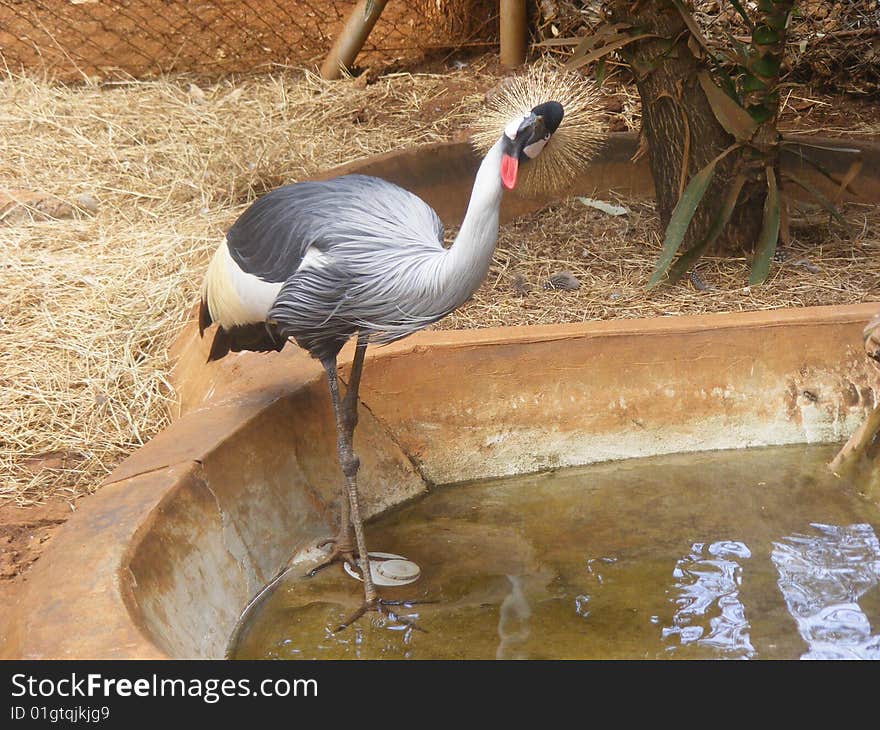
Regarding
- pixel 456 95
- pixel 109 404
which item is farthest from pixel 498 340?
pixel 456 95

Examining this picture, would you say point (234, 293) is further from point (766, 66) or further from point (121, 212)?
point (766, 66)

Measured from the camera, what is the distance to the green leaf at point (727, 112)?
12.2ft

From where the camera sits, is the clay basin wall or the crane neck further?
the clay basin wall

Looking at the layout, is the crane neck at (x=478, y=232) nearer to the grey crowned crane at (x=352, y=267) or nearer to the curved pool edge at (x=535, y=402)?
the grey crowned crane at (x=352, y=267)

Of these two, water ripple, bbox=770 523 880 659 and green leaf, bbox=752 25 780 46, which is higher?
green leaf, bbox=752 25 780 46

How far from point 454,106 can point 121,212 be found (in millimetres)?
1755

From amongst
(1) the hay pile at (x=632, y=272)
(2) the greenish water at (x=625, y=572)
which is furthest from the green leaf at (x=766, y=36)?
(2) the greenish water at (x=625, y=572)

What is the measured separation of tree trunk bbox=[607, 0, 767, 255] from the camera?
372cm

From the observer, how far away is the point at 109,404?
10.8 ft

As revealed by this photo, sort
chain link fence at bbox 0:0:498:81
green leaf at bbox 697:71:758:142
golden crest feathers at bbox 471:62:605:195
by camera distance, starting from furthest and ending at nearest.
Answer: chain link fence at bbox 0:0:498:81 < green leaf at bbox 697:71:758:142 < golden crest feathers at bbox 471:62:605:195

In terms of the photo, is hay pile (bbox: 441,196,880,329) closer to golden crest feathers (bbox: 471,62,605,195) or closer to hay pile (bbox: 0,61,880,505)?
hay pile (bbox: 0,61,880,505)

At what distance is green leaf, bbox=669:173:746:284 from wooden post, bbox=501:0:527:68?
6.81 ft

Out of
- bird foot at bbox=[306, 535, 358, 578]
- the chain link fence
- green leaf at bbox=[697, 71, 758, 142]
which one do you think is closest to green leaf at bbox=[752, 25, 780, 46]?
green leaf at bbox=[697, 71, 758, 142]

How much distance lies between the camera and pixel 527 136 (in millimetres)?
2338
